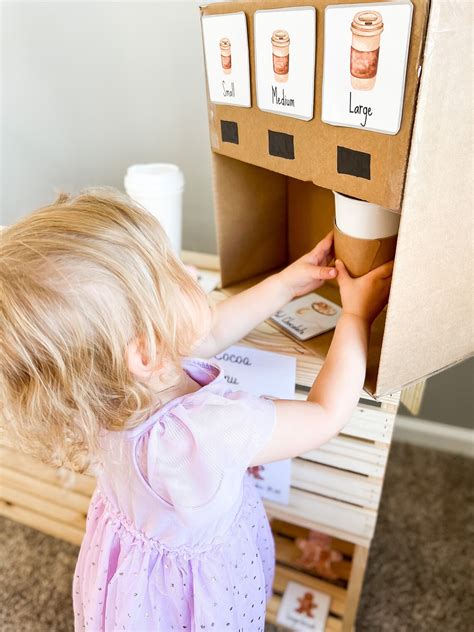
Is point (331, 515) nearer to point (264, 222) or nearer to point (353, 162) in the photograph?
point (264, 222)

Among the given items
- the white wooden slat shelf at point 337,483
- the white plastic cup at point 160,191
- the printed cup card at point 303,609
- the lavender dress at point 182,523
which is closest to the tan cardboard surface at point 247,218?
the white plastic cup at point 160,191

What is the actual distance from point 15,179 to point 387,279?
0.93m

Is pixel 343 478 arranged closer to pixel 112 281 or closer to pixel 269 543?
pixel 269 543

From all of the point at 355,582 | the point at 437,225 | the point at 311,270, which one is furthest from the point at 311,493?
the point at 437,225

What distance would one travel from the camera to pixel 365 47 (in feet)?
1.44

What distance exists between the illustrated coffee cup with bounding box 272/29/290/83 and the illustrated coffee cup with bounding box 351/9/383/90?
9 centimetres

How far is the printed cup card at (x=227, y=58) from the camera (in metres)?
0.58

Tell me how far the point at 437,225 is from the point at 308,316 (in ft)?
0.91

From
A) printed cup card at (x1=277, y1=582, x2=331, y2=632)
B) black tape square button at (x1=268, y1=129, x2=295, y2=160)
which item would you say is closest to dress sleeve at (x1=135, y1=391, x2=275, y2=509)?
black tape square button at (x1=268, y1=129, x2=295, y2=160)

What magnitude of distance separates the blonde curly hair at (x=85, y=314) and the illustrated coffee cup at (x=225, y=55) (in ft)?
0.63

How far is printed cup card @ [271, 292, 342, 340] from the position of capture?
0.71m

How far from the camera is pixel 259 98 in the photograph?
58 centimetres

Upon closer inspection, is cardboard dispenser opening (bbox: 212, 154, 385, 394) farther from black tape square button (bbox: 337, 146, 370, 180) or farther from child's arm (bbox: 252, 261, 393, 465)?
black tape square button (bbox: 337, 146, 370, 180)

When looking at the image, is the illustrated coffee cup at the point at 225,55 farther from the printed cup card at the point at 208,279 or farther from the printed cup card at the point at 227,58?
the printed cup card at the point at 208,279
